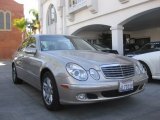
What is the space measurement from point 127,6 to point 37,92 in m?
6.61

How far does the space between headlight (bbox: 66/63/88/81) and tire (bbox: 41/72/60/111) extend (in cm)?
44

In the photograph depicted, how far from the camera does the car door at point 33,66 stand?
19.8ft

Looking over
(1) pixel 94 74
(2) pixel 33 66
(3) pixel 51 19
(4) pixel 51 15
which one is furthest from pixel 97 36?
(1) pixel 94 74

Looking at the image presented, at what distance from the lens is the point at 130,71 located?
209 inches

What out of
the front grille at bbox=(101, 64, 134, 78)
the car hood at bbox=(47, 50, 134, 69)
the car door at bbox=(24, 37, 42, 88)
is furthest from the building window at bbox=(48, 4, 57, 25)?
the front grille at bbox=(101, 64, 134, 78)

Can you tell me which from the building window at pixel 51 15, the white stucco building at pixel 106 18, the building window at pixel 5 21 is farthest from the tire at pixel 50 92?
the building window at pixel 5 21

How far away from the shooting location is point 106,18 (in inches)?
560

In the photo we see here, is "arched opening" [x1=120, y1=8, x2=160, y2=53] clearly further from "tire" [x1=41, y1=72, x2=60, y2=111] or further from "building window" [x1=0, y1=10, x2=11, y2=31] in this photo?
"building window" [x1=0, y1=10, x2=11, y2=31]

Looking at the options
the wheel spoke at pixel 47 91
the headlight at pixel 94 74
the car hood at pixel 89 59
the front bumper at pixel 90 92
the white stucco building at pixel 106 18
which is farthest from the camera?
the white stucco building at pixel 106 18

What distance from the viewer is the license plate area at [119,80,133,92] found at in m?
4.95

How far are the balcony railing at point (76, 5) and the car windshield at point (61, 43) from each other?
30.6 ft

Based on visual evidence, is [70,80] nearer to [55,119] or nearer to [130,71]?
[55,119]

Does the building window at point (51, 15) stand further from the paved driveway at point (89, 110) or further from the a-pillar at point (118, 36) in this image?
the paved driveway at point (89, 110)

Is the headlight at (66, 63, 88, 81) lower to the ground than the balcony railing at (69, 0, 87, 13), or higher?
lower
